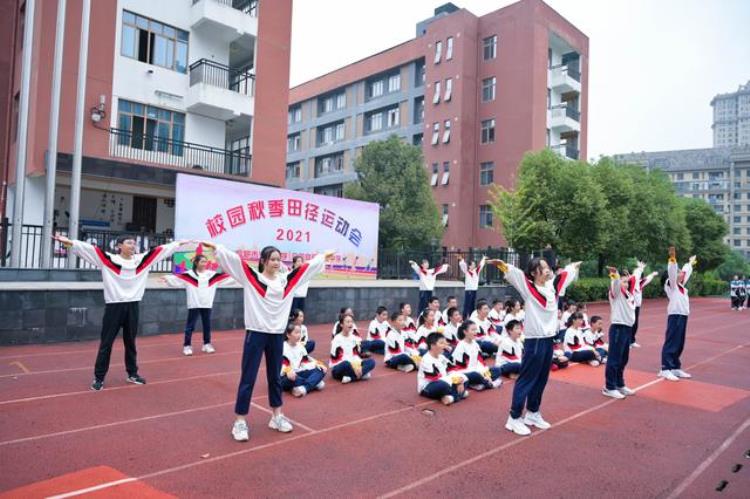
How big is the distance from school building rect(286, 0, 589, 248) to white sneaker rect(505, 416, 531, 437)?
26026 mm

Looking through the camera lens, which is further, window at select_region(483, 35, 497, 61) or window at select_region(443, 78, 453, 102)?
window at select_region(443, 78, 453, 102)

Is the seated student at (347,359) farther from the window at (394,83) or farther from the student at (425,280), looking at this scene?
the window at (394,83)

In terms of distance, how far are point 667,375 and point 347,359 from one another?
16.3 ft

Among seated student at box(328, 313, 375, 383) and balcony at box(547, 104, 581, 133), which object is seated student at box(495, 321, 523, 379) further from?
balcony at box(547, 104, 581, 133)

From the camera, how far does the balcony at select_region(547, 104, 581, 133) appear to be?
3153cm

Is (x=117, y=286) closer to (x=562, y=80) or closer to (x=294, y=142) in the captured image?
(x=562, y=80)

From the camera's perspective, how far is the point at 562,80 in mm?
31844

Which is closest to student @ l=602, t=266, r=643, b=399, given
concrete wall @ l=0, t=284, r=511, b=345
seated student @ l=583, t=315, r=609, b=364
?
seated student @ l=583, t=315, r=609, b=364

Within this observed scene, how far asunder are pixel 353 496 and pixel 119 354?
6.19 metres

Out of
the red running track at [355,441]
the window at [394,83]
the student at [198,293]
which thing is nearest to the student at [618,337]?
the red running track at [355,441]

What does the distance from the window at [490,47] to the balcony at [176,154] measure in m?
18.7

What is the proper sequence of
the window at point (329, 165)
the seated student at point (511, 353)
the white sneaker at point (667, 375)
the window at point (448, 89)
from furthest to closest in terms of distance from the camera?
1. the window at point (329, 165)
2. the window at point (448, 89)
3. the white sneaker at point (667, 375)
4. the seated student at point (511, 353)

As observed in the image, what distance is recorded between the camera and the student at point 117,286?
642cm

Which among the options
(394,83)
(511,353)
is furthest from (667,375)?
(394,83)
